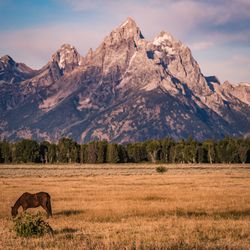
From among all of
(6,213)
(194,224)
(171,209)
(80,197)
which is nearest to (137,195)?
(80,197)

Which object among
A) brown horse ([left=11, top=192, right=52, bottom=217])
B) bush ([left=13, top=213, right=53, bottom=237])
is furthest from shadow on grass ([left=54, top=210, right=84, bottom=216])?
bush ([left=13, top=213, right=53, bottom=237])

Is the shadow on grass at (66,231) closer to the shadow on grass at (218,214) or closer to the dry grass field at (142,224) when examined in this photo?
the dry grass field at (142,224)

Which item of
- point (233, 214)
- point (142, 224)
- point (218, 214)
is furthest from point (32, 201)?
point (233, 214)

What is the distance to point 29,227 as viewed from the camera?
2198 centimetres

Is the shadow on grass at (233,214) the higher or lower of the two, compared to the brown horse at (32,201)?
lower

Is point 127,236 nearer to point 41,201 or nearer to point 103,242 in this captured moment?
point 103,242

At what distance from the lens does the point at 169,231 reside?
76.2 feet

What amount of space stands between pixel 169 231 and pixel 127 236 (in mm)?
2821

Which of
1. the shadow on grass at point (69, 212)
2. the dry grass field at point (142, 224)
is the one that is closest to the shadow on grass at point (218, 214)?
the dry grass field at point (142, 224)

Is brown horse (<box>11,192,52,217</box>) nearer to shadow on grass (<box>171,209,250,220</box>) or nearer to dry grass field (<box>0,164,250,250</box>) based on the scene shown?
dry grass field (<box>0,164,250,250</box>)

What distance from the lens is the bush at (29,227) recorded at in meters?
21.9

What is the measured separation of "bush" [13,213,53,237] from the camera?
2192 cm

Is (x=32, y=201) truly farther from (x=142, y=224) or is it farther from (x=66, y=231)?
(x=142, y=224)

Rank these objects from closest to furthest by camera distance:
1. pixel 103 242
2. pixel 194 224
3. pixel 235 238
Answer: pixel 103 242, pixel 235 238, pixel 194 224
